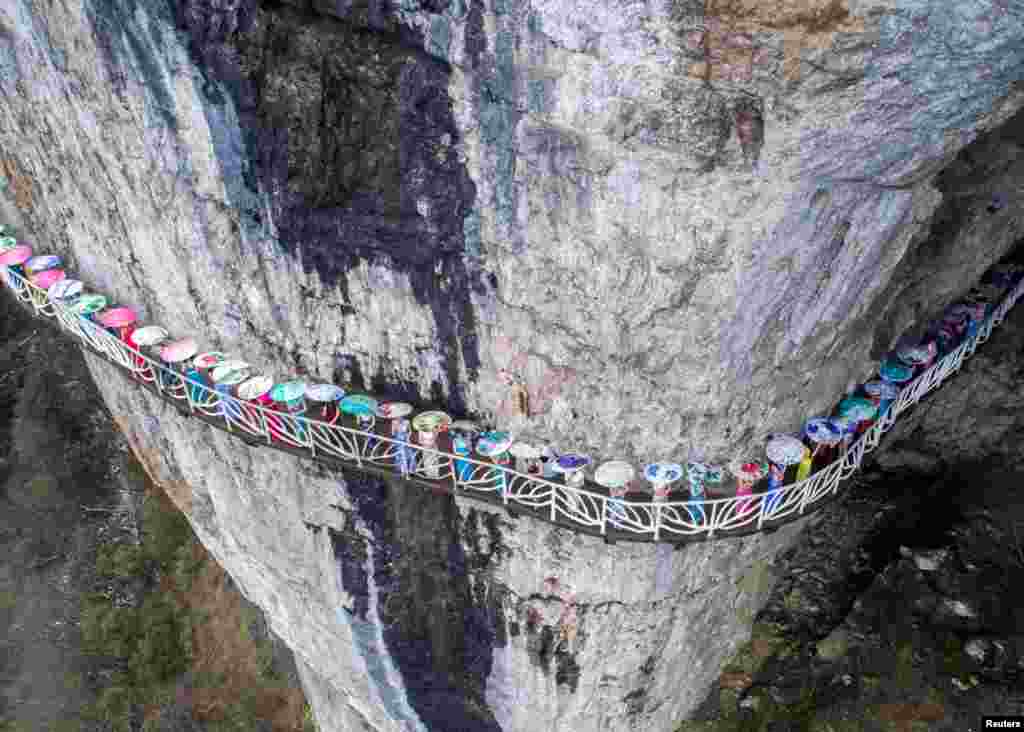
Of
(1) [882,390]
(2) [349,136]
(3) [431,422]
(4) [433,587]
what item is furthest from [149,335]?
(1) [882,390]

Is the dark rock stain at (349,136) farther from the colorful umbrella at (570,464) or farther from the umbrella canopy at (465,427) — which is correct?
the colorful umbrella at (570,464)

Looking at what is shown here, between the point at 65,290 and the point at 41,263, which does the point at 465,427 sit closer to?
the point at 65,290

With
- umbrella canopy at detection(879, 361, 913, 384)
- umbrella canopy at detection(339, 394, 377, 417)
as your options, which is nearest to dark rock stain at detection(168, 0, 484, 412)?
umbrella canopy at detection(339, 394, 377, 417)

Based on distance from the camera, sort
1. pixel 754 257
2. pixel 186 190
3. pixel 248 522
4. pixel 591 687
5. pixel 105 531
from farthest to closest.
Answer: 1. pixel 105 531
2. pixel 248 522
3. pixel 591 687
4. pixel 186 190
5. pixel 754 257

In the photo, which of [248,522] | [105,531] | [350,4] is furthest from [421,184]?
[105,531]

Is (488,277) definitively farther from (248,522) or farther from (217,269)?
(248,522)

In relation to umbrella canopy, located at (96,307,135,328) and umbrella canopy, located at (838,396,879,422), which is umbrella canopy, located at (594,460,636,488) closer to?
umbrella canopy, located at (838,396,879,422)
